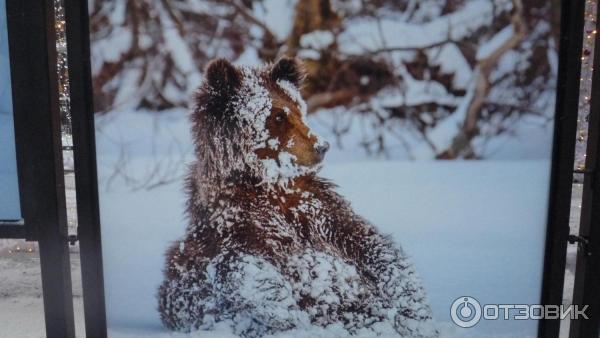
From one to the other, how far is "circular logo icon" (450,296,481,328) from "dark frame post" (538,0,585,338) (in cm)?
22

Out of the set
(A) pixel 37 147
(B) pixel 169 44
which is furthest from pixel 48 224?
(B) pixel 169 44

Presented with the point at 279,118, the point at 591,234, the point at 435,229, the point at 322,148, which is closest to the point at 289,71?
the point at 279,118

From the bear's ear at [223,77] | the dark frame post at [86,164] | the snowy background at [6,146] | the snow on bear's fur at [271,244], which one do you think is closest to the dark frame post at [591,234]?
the snow on bear's fur at [271,244]

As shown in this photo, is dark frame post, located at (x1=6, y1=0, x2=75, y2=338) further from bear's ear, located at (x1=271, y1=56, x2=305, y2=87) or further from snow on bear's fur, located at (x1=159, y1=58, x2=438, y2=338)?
bear's ear, located at (x1=271, y1=56, x2=305, y2=87)

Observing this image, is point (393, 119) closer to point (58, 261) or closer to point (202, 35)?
point (202, 35)

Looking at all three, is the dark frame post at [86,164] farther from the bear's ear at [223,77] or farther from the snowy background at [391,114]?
the bear's ear at [223,77]

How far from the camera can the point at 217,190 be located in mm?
1537

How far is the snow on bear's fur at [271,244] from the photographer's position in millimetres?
1501

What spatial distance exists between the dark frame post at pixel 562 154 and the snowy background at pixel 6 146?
170cm

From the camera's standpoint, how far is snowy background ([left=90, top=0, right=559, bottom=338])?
4.64 feet

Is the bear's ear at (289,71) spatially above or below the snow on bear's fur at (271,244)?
above

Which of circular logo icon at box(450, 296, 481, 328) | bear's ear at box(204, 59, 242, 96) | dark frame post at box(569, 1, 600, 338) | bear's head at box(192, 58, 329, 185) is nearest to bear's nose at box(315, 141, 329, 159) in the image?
bear's head at box(192, 58, 329, 185)

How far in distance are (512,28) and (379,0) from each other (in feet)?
1.35

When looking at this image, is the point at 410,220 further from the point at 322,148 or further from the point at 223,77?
the point at 223,77
